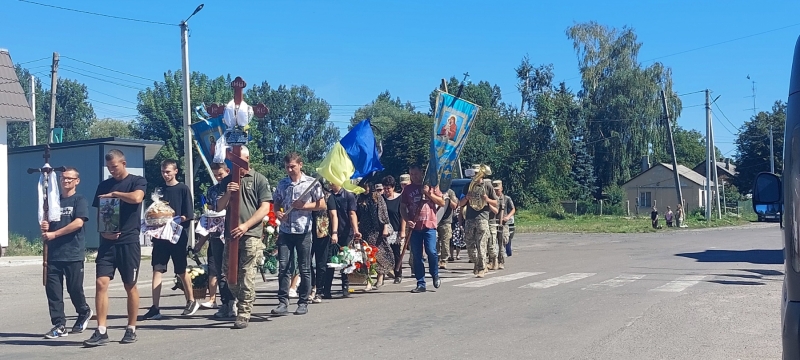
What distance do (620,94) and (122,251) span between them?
55325 millimetres

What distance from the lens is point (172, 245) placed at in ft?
29.9

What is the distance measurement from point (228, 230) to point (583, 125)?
57.0m

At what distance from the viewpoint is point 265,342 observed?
25.1 feet

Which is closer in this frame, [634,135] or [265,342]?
[265,342]

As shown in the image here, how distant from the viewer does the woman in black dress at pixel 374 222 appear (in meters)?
11.5

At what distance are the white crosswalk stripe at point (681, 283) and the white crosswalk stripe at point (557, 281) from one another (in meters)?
1.53

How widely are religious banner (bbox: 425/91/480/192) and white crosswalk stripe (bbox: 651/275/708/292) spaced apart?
3680 millimetres

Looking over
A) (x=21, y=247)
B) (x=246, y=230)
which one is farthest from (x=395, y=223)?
(x=21, y=247)

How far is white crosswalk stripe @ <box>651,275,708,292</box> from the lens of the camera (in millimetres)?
11875

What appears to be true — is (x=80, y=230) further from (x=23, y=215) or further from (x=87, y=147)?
(x=23, y=215)

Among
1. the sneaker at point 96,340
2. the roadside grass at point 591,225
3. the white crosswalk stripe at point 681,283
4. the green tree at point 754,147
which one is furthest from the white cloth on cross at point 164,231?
the green tree at point 754,147

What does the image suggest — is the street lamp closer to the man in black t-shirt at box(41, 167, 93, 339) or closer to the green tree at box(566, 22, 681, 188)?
the man in black t-shirt at box(41, 167, 93, 339)

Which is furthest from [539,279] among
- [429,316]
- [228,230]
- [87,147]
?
[87,147]

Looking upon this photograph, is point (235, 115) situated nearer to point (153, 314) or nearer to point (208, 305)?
point (153, 314)
